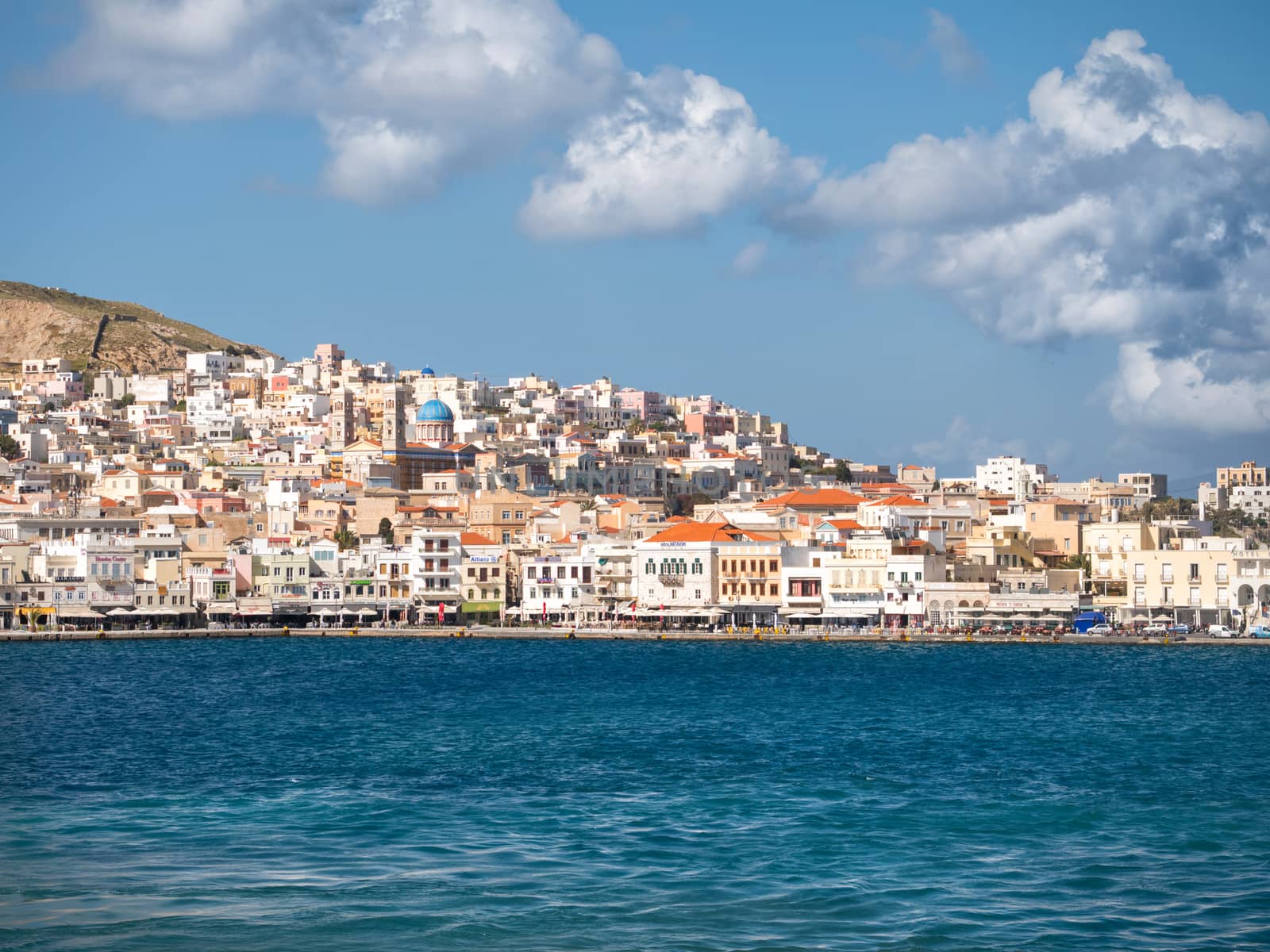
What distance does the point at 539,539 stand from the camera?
9519 cm

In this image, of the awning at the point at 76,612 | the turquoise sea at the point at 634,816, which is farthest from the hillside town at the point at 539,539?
the turquoise sea at the point at 634,816

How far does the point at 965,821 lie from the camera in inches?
1212

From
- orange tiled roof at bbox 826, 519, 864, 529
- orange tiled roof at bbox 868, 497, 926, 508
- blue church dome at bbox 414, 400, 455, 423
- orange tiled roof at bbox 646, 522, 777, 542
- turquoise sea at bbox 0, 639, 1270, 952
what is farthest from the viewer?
blue church dome at bbox 414, 400, 455, 423

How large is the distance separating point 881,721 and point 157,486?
78663 mm

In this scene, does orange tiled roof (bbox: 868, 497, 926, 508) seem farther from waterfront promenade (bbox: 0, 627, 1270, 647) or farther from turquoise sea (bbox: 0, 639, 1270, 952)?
turquoise sea (bbox: 0, 639, 1270, 952)

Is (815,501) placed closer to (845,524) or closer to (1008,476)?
(845,524)

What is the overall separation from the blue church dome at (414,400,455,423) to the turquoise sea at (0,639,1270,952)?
8360cm

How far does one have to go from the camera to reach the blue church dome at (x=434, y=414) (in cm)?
14112

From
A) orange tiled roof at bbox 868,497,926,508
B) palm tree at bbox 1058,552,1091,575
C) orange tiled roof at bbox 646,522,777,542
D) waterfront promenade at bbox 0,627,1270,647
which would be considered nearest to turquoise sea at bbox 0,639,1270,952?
waterfront promenade at bbox 0,627,1270,647

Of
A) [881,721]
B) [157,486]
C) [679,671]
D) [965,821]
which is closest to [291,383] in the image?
[157,486]

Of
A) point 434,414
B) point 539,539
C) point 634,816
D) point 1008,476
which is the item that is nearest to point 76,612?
point 539,539

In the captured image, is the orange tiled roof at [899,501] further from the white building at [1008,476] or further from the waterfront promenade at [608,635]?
the white building at [1008,476]

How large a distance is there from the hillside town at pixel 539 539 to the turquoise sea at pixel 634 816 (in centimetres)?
2465

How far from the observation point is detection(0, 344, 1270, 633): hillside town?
269 ft
